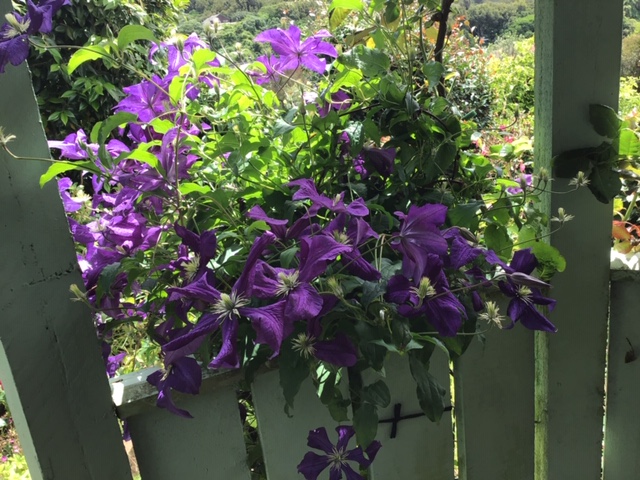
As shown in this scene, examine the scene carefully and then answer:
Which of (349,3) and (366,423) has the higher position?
(349,3)

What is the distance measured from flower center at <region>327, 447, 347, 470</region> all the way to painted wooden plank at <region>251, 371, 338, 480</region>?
0.12 m

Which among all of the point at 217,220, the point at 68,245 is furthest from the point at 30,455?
the point at 217,220

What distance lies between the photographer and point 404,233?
698mm

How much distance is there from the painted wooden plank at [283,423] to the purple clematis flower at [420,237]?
0.34 meters

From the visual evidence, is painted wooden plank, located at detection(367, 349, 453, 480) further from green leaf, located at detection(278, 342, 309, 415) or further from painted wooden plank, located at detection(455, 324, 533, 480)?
green leaf, located at detection(278, 342, 309, 415)

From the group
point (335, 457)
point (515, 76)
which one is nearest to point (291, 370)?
point (335, 457)

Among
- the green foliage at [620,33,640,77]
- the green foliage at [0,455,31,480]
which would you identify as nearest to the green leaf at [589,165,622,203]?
the green foliage at [0,455,31,480]

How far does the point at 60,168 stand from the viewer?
685 millimetres

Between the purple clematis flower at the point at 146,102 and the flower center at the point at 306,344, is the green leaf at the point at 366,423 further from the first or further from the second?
the purple clematis flower at the point at 146,102

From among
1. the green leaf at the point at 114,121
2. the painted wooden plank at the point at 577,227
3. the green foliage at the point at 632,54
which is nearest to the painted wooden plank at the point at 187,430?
the green leaf at the point at 114,121

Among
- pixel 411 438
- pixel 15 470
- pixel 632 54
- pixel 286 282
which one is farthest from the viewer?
pixel 632 54

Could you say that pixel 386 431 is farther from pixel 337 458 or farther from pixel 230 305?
pixel 230 305

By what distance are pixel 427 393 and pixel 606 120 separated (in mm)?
543

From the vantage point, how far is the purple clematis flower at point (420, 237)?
689mm
